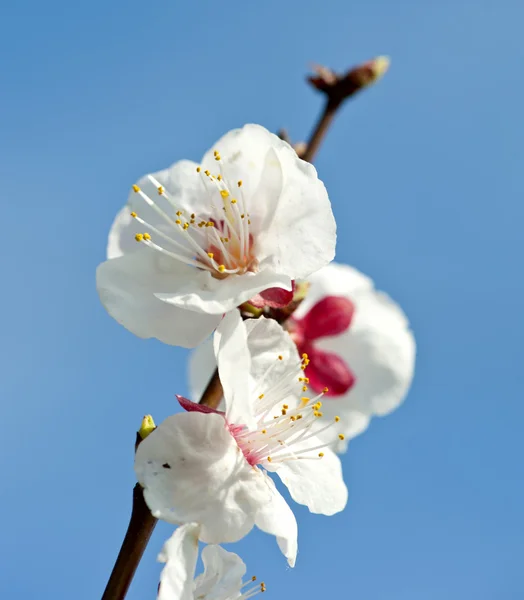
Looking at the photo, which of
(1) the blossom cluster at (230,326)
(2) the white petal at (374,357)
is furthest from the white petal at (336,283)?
(1) the blossom cluster at (230,326)

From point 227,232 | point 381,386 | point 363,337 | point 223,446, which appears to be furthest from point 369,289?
point 223,446

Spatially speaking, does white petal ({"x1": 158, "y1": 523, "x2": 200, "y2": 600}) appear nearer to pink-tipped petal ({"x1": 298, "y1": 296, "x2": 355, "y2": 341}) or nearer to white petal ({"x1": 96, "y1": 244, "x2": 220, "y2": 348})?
white petal ({"x1": 96, "y1": 244, "x2": 220, "y2": 348})

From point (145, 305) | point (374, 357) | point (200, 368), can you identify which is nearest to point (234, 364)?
point (145, 305)

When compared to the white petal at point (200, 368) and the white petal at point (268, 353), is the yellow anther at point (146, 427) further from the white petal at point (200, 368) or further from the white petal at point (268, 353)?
the white petal at point (200, 368)

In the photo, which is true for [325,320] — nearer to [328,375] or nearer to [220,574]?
[328,375]

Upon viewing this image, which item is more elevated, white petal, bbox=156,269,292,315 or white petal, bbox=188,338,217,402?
white petal, bbox=188,338,217,402

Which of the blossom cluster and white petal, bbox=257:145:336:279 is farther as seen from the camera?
white petal, bbox=257:145:336:279

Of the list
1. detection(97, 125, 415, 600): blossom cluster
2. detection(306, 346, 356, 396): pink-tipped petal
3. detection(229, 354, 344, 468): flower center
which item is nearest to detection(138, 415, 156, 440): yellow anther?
detection(97, 125, 415, 600): blossom cluster
